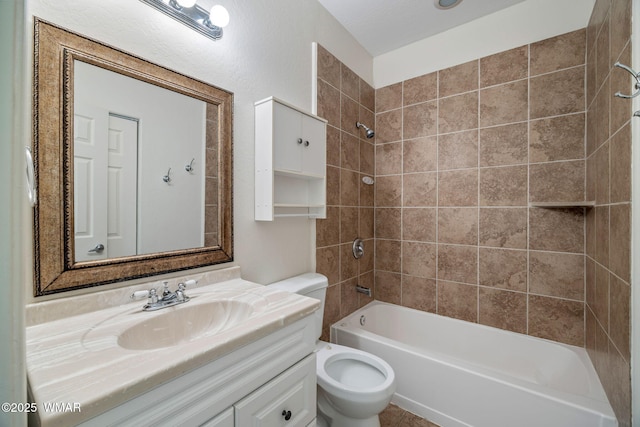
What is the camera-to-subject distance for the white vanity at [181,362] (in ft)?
1.73

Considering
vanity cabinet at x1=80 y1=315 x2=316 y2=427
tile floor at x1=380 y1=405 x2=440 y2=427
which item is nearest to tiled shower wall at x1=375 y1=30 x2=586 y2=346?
tile floor at x1=380 y1=405 x2=440 y2=427

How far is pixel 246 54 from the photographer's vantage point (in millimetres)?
1388

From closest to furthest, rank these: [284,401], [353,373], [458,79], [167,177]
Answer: [284,401] → [167,177] → [353,373] → [458,79]

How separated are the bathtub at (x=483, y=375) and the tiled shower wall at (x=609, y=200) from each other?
0.12 m

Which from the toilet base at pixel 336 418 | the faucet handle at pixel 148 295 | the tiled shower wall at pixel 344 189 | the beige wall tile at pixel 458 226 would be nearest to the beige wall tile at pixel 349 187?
the tiled shower wall at pixel 344 189

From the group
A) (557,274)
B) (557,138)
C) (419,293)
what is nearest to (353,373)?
(419,293)

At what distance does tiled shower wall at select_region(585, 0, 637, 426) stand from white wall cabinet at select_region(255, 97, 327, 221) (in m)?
1.35

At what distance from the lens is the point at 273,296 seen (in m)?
1.07

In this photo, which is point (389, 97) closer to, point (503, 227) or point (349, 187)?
point (349, 187)

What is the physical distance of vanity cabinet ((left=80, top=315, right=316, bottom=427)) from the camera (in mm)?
581

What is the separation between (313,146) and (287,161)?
0.82 ft

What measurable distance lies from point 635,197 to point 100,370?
1680 mm

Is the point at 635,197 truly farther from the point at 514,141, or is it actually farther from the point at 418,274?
the point at 418,274

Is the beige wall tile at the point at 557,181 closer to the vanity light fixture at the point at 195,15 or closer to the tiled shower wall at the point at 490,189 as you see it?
the tiled shower wall at the point at 490,189
